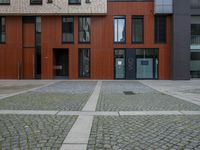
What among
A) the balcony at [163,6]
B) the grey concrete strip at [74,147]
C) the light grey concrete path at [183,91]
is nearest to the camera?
the grey concrete strip at [74,147]

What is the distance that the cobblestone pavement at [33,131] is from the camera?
553cm

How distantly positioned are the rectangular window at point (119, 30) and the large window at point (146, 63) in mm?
2216

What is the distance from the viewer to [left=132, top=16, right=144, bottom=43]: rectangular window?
3212 cm

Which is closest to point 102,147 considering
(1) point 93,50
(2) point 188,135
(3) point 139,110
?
(2) point 188,135

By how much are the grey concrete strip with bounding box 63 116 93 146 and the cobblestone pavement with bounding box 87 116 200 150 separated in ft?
0.43

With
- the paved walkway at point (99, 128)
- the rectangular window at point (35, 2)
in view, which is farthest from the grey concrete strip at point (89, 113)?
the rectangular window at point (35, 2)

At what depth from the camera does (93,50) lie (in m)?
32.1

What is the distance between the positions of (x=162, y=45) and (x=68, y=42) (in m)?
10.3

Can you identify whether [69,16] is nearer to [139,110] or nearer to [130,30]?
[130,30]

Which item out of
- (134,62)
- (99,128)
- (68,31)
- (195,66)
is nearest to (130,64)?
(134,62)

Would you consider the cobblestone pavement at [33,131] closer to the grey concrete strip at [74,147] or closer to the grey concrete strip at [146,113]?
the grey concrete strip at [74,147]

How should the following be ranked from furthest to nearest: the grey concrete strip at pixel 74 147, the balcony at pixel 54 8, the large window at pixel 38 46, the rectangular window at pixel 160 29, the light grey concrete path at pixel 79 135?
the large window at pixel 38 46 → the rectangular window at pixel 160 29 → the balcony at pixel 54 8 → the light grey concrete path at pixel 79 135 → the grey concrete strip at pixel 74 147

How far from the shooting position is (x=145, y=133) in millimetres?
6484

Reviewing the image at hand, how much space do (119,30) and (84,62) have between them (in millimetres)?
5249
